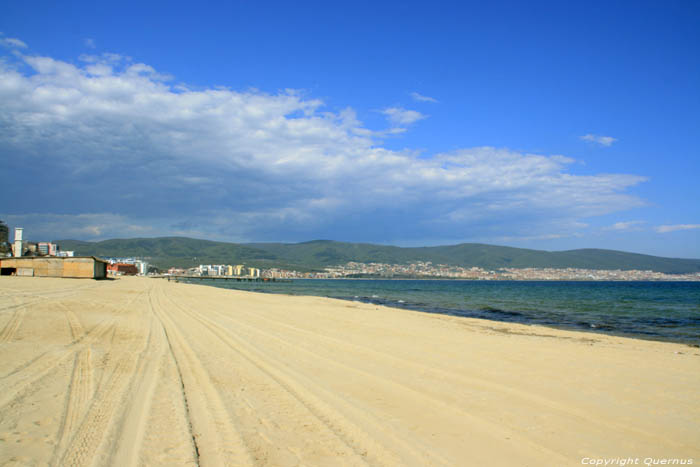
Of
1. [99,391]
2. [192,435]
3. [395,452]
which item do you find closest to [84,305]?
[99,391]

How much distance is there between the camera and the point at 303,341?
10789 millimetres

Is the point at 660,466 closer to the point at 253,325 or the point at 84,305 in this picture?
the point at 253,325

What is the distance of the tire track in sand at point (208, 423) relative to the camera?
12.3ft

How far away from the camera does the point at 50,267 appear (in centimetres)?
4691

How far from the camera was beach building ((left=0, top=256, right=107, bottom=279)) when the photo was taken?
1775 inches

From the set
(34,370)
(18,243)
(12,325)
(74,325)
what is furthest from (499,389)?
(18,243)

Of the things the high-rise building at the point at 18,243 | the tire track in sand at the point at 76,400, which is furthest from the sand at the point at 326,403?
Result: the high-rise building at the point at 18,243

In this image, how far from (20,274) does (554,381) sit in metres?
53.6

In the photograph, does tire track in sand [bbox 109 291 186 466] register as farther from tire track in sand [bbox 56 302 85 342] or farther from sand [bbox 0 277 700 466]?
tire track in sand [bbox 56 302 85 342]

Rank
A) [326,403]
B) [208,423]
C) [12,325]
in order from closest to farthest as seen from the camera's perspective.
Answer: [208,423], [326,403], [12,325]

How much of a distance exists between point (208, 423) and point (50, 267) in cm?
5291

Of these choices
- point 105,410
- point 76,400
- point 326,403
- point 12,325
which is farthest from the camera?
point 12,325

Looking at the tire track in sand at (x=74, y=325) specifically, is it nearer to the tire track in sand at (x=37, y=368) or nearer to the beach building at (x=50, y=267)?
the tire track in sand at (x=37, y=368)

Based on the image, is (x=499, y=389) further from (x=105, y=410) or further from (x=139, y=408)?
(x=105, y=410)
